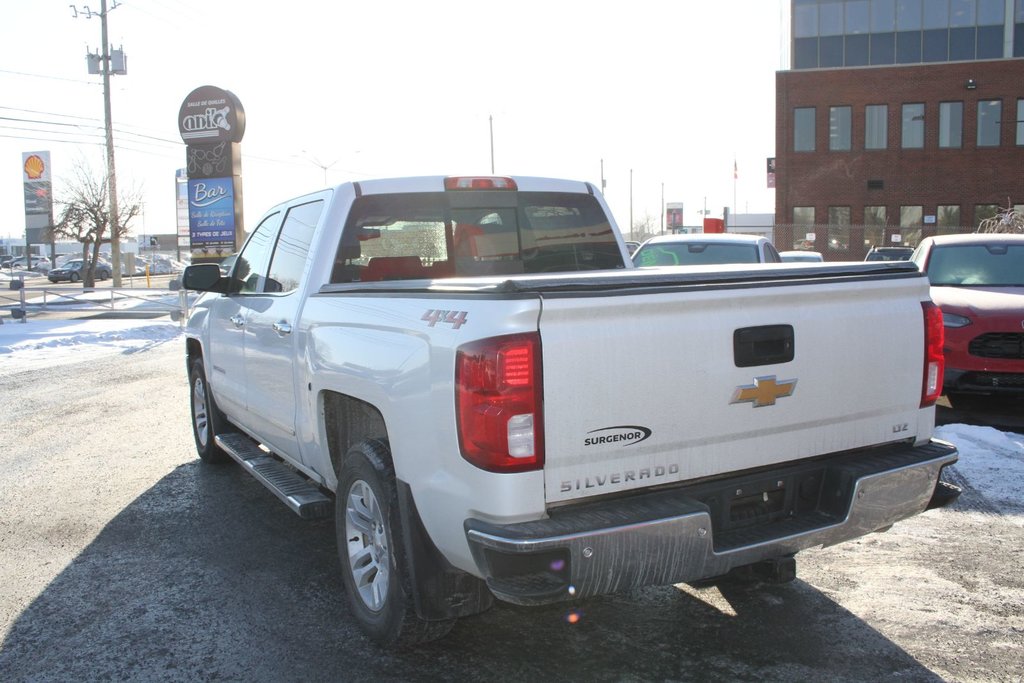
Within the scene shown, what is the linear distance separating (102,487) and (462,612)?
13.6 feet

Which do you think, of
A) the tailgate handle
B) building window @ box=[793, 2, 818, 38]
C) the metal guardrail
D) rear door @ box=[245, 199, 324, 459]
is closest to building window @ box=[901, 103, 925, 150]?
building window @ box=[793, 2, 818, 38]

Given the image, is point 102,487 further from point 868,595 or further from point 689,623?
point 868,595

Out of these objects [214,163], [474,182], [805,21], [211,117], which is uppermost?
[805,21]

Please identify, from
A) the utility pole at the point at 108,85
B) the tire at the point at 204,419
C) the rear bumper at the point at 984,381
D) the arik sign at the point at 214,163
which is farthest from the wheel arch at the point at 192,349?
the utility pole at the point at 108,85

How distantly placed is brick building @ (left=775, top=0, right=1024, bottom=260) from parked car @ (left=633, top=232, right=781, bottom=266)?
31945 mm

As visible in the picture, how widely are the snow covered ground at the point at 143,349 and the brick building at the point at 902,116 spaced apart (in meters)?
30.6

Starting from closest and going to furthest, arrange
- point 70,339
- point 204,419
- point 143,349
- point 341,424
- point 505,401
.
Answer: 1. point 505,401
2. point 341,424
3. point 204,419
4. point 143,349
5. point 70,339

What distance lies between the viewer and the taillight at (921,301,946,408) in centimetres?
386

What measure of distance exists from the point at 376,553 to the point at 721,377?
1653mm

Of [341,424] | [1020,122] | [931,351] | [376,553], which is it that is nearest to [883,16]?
[1020,122]

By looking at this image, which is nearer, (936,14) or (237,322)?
(237,322)

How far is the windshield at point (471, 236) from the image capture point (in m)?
4.95

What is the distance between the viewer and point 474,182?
510 cm

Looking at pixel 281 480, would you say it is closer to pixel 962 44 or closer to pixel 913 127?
pixel 913 127
